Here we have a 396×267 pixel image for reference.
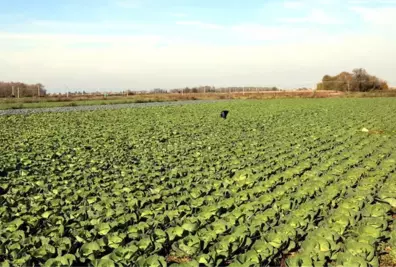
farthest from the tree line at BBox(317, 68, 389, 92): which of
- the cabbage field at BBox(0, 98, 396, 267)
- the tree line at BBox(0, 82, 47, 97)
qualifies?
the cabbage field at BBox(0, 98, 396, 267)

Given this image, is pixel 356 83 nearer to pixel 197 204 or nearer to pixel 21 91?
pixel 21 91

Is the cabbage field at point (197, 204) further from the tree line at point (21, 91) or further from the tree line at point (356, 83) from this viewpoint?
the tree line at point (356, 83)

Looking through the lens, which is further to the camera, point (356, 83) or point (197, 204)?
point (356, 83)

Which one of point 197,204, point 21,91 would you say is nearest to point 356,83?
point 21,91

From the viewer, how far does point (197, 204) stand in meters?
6.36

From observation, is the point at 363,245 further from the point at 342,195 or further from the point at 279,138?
the point at 279,138

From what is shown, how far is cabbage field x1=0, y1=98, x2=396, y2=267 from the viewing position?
4617 millimetres

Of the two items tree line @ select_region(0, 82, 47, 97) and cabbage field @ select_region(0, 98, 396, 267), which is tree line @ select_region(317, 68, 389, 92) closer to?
tree line @ select_region(0, 82, 47, 97)

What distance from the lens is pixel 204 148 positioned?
12.3 m

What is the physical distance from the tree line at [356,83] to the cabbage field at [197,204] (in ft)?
201

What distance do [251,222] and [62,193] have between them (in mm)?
3382

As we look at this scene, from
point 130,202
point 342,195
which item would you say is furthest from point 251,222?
point 342,195

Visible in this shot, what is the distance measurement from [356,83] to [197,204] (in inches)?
2741

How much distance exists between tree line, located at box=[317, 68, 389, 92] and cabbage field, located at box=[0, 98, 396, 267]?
201 feet
